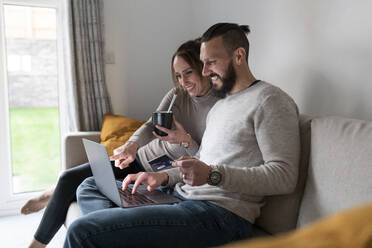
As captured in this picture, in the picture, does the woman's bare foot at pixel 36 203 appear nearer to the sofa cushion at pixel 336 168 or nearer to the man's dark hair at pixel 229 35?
the man's dark hair at pixel 229 35

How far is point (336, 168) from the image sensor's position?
1169 millimetres

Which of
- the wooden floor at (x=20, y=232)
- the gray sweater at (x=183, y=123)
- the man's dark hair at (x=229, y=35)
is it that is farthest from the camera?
the wooden floor at (x=20, y=232)

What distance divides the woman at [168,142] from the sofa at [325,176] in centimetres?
59

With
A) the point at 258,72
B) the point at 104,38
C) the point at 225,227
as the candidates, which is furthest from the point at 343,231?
the point at 104,38

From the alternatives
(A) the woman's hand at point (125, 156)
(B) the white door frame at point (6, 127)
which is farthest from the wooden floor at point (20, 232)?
(A) the woman's hand at point (125, 156)

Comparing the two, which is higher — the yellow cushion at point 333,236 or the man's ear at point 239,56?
the man's ear at point 239,56

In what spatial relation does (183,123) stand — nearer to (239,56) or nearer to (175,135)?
(175,135)

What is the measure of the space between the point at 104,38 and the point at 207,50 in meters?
1.47

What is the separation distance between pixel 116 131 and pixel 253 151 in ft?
4.52

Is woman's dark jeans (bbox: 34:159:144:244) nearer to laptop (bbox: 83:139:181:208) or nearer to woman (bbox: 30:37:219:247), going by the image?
woman (bbox: 30:37:219:247)

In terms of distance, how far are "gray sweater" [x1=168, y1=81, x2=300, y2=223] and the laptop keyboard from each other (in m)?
0.14

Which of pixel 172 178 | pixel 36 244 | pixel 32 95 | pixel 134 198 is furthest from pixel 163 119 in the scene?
pixel 32 95

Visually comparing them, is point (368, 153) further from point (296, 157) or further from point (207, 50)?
point (207, 50)

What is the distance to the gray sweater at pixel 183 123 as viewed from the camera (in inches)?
77.8
